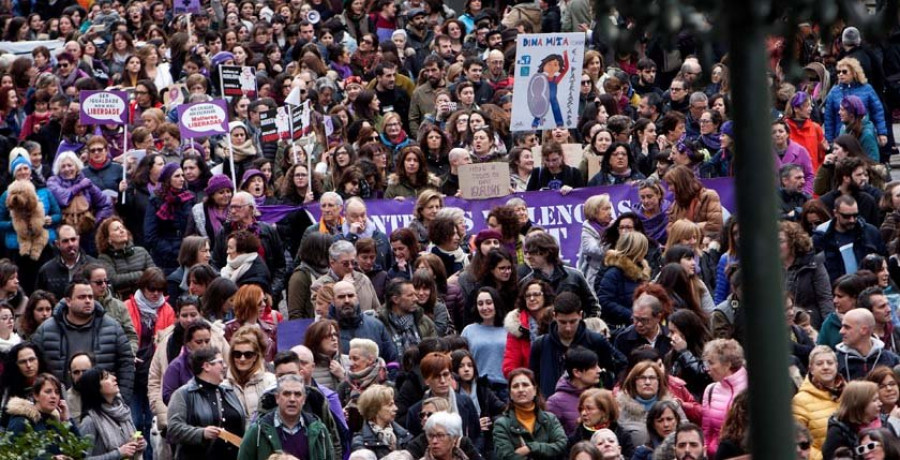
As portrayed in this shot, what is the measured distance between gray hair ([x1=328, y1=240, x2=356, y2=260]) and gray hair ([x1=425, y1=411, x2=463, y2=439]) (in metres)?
3.35

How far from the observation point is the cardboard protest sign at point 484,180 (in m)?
18.1

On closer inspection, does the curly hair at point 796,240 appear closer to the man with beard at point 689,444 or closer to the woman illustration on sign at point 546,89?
the man with beard at point 689,444

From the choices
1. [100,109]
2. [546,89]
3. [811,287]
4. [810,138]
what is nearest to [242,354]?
[811,287]

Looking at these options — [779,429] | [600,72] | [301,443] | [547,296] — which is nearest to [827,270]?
[547,296]

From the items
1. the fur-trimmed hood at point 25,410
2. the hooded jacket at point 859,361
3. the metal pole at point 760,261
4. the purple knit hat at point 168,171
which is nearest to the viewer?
the metal pole at point 760,261

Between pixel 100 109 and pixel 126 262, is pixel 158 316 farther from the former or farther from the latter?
pixel 100 109

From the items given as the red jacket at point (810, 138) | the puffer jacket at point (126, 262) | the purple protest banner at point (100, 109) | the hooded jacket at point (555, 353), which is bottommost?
the hooded jacket at point (555, 353)

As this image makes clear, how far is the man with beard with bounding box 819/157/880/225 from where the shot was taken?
1712cm

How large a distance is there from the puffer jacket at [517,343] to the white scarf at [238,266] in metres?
2.78

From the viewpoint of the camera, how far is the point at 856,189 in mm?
17234

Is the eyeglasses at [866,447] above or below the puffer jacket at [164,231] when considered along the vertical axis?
below

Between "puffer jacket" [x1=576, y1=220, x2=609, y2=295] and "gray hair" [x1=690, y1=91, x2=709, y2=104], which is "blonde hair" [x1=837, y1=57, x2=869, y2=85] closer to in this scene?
"gray hair" [x1=690, y1=91, x2=709, y2=104]

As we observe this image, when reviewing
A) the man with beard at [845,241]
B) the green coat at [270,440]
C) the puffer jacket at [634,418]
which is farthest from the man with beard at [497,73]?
the green coat at [270,440]

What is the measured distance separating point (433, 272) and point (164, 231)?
3.79 meters
